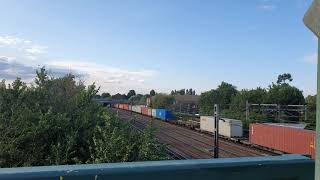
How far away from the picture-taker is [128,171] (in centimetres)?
303

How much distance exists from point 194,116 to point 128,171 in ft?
293

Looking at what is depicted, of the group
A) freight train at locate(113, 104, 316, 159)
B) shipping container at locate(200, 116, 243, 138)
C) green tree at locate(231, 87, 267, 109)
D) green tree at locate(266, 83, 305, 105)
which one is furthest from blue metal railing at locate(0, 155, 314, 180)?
green tree at locate(231, 87, 267, 109)

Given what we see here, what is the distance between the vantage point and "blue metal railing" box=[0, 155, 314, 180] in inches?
112

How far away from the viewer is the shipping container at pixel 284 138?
3856cm

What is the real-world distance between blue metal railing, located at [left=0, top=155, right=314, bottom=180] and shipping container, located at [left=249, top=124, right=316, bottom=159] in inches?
1288

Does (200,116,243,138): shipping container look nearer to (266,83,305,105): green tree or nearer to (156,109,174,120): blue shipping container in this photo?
(266,83,305,105): green tree

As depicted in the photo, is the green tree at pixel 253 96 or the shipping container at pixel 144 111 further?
the shipping container at pixel 144 111

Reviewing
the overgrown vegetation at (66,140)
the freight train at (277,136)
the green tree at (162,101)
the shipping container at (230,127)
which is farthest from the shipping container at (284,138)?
the green tree at (162,101)

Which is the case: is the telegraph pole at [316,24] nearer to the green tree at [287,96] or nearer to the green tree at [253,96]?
the green tree at [287,96]

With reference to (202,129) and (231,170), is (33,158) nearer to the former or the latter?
(231,170)

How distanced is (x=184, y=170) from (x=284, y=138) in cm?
4238

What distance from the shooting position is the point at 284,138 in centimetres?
4334

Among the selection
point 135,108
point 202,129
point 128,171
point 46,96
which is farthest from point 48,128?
point 135,108

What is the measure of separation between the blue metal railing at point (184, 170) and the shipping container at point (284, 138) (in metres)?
32.7
